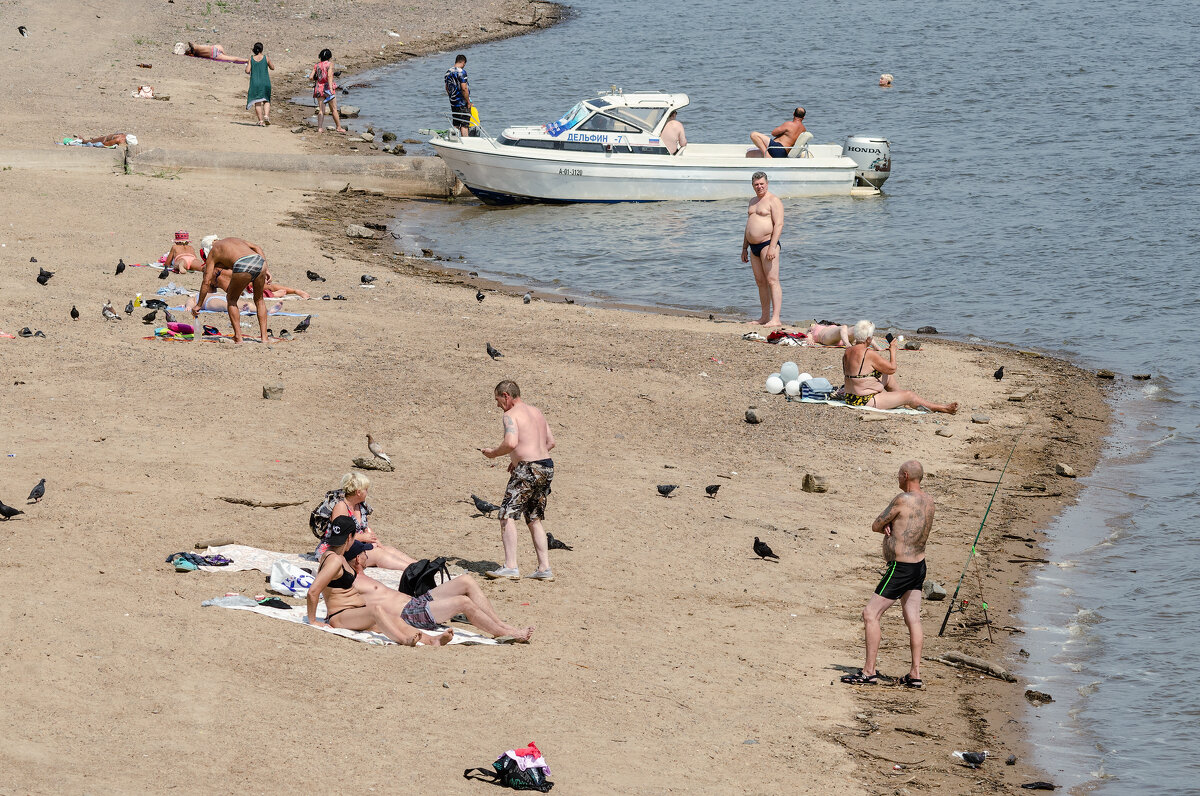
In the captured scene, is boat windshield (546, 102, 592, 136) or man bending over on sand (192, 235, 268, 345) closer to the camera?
man bending over on sand (192, 235, 268, 345)

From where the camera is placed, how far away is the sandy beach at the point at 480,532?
22.0 ft

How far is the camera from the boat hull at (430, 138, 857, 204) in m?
24.2

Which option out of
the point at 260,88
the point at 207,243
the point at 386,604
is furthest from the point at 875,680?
the point at 260,88

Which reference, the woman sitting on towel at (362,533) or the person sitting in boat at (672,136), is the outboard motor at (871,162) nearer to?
the person sitting in boat at (672,136)

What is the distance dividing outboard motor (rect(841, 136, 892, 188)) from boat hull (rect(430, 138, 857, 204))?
0.37m

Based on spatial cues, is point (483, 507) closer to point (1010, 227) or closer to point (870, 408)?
point (870, 408)

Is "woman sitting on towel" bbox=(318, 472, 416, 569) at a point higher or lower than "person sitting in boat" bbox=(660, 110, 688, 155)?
lower

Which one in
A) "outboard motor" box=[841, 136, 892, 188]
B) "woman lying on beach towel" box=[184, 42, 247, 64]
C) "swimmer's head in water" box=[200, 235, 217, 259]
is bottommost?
"swimmer's head in water" box=[200, 235, 217, 259]

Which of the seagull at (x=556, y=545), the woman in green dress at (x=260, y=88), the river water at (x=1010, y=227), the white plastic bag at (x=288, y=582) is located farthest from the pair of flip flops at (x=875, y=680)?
the woman in green dress at (x=260, y=88)

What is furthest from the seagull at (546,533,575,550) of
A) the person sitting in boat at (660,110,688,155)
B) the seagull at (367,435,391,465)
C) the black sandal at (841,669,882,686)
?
the person sitting in boat at (660,110,688,155)

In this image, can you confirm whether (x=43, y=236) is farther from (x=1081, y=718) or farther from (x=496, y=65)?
(x=496, y=65)

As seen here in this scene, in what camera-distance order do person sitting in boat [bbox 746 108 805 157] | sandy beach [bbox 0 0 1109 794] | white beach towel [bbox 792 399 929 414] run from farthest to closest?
1. person sitting in boat [bbox 746 108 805 157]
2. white beach towel [bbox 792 399 929 414]
3. sandy beach [bbox 0 0 1109 794]

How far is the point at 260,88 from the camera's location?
92.5 ft

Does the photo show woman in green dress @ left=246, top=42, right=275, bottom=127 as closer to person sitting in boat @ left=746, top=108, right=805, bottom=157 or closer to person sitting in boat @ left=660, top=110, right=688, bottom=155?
person sitting in boat @ left=660, top=110, right=688, bottom=155
